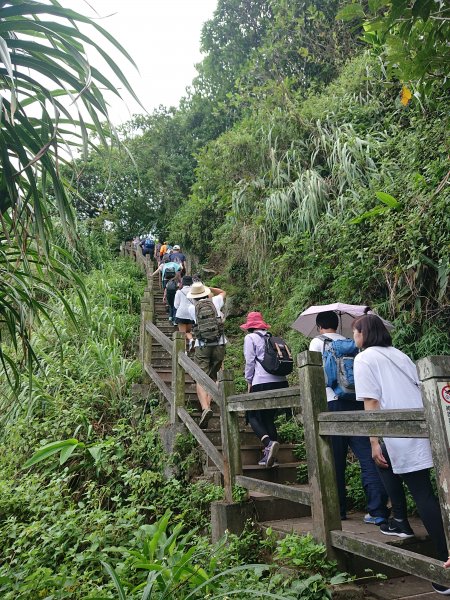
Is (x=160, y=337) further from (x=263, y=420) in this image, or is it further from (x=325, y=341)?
(x=325, y=341)

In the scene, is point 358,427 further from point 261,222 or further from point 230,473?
point 261,222

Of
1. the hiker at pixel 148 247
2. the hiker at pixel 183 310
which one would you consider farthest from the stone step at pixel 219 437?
the hiker at pixel 148 247

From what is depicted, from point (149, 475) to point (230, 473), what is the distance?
1.25 m

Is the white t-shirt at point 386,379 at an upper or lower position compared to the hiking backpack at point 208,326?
lower

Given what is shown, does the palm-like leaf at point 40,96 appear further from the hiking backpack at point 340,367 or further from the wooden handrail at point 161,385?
the wooden handrail at point 161,385

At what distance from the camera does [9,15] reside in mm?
2396

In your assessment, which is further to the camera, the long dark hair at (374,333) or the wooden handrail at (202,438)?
the wooden handrail at (202,438)

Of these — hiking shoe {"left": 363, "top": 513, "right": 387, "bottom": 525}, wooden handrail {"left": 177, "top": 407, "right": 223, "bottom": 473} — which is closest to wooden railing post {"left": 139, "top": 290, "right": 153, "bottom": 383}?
wooden handrail {"left": 177, "top": 407, "right": 223, "bottom": 473}

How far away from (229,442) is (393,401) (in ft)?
5.26

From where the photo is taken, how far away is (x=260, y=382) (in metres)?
5.10

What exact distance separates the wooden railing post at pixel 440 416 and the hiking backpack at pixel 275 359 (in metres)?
2.60

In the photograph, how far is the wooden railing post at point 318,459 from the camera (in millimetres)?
3197

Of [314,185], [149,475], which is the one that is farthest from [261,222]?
[149,475]

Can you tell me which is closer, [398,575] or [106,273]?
[398,575]
